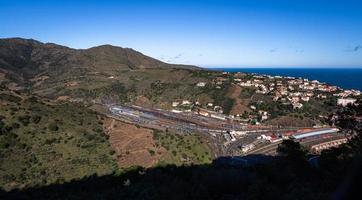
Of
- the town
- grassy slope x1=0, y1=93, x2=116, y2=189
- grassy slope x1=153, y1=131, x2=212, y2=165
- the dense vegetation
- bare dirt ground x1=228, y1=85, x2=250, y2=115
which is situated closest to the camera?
the dense vegetation

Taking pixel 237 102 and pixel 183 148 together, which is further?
pixel 237 102

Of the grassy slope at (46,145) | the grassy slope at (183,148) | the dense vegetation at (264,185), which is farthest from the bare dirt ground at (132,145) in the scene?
the dense vegetation at (264,185)

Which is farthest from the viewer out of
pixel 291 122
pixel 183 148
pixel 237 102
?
pixel 237 102

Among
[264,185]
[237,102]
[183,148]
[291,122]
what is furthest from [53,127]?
[237,102]

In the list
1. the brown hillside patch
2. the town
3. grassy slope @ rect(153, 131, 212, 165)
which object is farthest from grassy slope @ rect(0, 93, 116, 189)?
the brown hillside patch

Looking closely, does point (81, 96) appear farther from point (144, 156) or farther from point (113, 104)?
point (144, 156)

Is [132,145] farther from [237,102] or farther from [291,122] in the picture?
[237,102]

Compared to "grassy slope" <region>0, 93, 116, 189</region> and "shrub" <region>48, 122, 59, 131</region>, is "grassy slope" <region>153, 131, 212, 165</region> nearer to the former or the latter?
"grassy slope" <region>0, 93, 116, 189</region>
